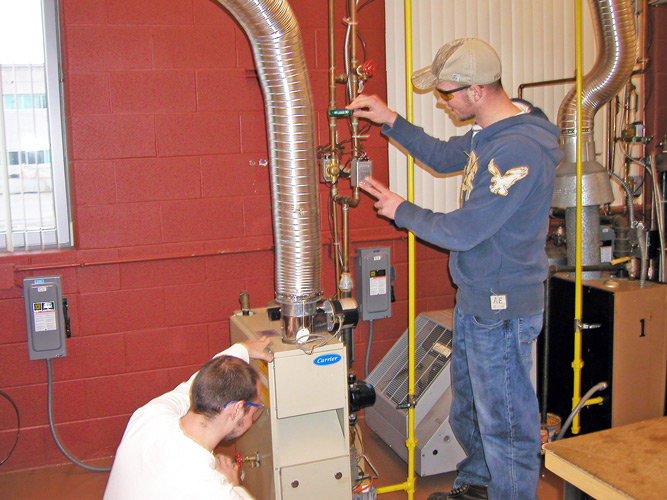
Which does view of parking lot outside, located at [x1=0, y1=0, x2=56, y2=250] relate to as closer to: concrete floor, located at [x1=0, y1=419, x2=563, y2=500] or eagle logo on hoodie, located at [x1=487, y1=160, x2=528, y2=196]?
concrete floor, located at [x1=0, y1=419, x2=563, y2=500]

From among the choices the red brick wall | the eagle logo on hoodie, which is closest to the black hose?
the eagle logo on hoodie

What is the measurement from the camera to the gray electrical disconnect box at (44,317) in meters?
2.77

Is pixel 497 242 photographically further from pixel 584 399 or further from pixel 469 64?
pixel 584 399

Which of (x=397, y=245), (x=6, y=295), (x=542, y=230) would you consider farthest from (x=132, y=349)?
(x=542, y=230)

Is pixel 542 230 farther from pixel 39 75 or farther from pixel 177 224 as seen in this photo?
pixel 39 75

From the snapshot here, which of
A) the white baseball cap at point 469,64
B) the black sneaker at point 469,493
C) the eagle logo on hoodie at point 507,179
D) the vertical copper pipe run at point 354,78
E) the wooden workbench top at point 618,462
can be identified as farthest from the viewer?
the vertical copper pipe run at point 354,78

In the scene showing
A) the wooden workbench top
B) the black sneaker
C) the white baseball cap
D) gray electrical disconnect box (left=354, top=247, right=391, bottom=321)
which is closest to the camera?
the wooden workbench top

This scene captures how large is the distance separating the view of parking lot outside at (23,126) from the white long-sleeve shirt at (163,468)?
1.76m

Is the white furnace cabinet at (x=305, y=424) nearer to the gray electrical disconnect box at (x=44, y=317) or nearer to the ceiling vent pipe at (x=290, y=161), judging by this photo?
the ceiling vent pipe at (x=290, y=161)

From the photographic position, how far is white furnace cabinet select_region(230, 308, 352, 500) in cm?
203

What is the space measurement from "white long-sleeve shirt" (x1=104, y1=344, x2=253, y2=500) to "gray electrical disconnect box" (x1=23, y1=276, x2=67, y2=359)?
4.88 ft

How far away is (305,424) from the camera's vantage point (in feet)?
7.08

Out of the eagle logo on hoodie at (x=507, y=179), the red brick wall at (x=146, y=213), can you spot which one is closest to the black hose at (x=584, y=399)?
the eagle logo on hoodie at (x=507, y=179)

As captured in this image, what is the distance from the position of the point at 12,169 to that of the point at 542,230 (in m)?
2.33
